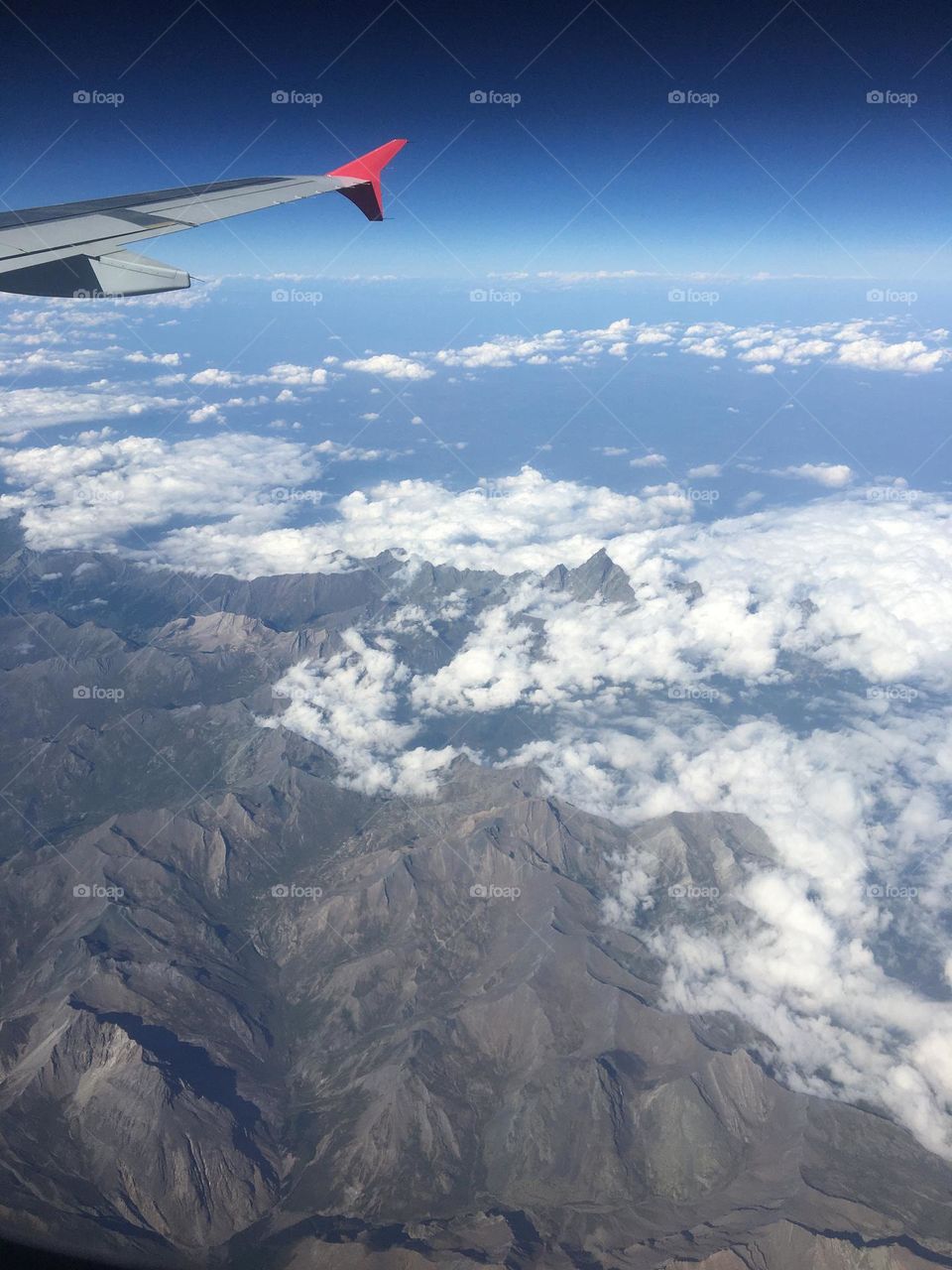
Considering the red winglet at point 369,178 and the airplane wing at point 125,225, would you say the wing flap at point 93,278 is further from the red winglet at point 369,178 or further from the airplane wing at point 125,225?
the red winglet at point 369,178

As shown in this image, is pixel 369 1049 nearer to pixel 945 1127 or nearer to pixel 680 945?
pixel 680 945

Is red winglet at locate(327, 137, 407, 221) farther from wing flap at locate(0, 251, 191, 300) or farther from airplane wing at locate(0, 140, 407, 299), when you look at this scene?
wing flap at locate(0, 251, 191, 300)

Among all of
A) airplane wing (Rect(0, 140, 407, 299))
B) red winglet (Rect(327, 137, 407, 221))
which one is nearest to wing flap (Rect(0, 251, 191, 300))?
airplane wing (Rect(0, 140, 407, 299))

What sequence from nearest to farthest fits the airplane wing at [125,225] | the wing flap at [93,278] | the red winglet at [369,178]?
the wing flap at [93,278], the airplane wing at [125,225], the red winglet at [369,178]

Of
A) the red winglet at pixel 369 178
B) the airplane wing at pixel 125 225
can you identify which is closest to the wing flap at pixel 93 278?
the airplane wing at pixel 125 225

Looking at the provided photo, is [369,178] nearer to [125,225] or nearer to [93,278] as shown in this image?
[125,225]
